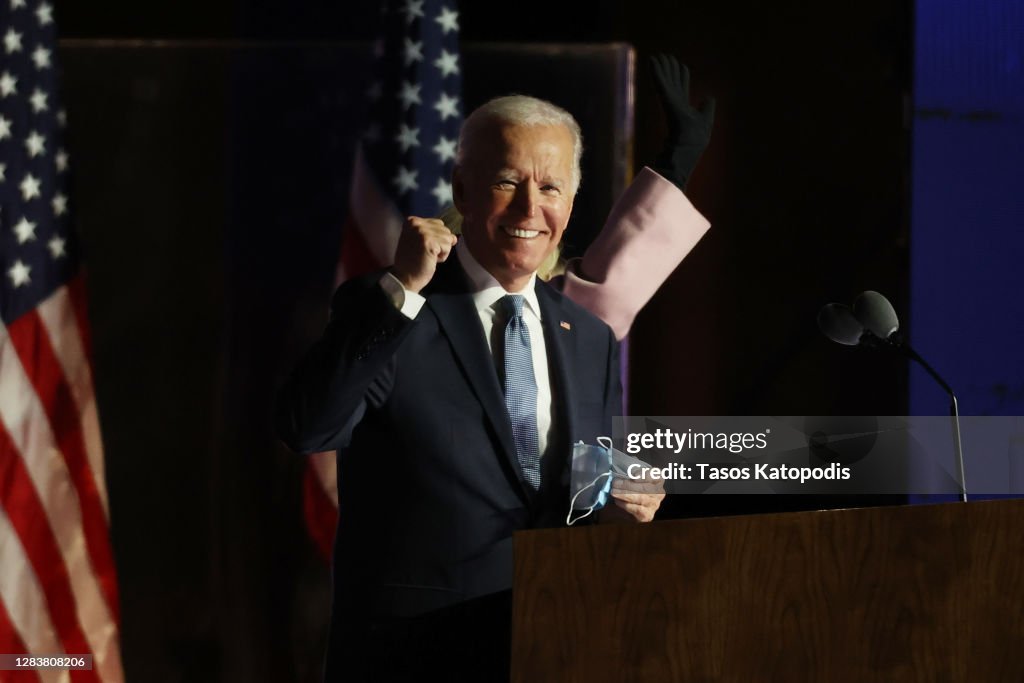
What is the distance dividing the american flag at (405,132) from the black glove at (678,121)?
54 centimetres

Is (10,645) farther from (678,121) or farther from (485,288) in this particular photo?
(678,121)

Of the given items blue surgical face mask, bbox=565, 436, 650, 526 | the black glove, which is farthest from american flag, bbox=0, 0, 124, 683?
blue surgical face mask, bbox=565, 436, 650, 526

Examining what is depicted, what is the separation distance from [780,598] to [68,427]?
190 cm

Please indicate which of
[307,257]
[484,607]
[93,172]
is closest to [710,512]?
[484,607]

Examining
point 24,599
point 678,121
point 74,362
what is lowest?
point 24,599

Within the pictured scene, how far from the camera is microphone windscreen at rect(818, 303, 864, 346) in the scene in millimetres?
1995

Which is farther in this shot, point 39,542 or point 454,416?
point 39,542

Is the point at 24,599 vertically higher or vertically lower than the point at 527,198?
lower

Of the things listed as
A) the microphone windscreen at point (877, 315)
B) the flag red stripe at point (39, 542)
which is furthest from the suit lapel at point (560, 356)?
the flag red stripe at point (39, 542)

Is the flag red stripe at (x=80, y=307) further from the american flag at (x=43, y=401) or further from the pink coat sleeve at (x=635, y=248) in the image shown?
the pink coat sleeve at (x=635, y=248)

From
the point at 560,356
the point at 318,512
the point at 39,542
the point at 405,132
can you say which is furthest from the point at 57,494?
the point at 560,356

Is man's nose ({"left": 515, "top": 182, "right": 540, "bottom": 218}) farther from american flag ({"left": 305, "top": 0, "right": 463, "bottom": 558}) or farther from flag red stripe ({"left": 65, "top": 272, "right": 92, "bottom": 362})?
flag red stripe ({"left": 65, "top": 272, "right": 92, "bottom": 362})

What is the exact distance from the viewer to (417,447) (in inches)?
63.9

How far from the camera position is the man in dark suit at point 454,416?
4.99 ft
